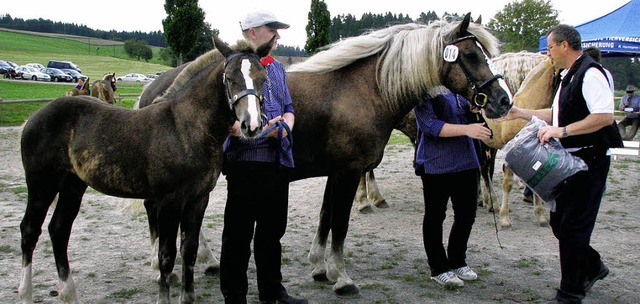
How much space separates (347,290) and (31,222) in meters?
2.50

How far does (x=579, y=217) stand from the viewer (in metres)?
3.87

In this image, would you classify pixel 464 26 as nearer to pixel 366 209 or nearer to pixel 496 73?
pixel 496 73

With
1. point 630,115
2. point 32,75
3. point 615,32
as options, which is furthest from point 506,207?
point 32,75

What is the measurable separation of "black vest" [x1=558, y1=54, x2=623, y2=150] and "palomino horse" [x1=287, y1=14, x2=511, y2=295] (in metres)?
0.64

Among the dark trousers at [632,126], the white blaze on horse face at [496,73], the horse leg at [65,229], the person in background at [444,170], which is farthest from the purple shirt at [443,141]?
the dark trousers at [632,126]

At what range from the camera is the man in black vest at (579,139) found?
375 centimetres

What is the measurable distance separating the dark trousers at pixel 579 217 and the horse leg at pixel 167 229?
2766mm

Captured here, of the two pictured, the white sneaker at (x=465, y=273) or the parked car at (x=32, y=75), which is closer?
Result: the white sneaker at (x=465, y=273)

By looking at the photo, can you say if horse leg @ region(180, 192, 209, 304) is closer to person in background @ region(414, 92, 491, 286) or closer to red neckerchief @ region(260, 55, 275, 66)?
red neckerchief @ region(260, 55, 275, 66)

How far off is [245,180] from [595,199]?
8.20 ft

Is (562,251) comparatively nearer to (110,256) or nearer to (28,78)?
(110,256)

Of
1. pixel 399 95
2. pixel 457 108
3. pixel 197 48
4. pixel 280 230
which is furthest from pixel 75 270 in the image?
pixel 197 48

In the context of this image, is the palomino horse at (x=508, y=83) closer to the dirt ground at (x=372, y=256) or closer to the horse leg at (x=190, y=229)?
the dirt ground at (x=372, y=256)

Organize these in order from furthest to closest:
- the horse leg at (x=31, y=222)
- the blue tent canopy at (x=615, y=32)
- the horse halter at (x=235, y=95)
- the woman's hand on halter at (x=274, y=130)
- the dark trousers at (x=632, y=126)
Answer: the dark trousers at (x=632, y=126) < the blue tent canopy at (x=615, y=32) < the horse leg at (x=31, y=222) < the woman's hand on halter at (x=274, y=130) < the horse halter at (x=235, y=95)
